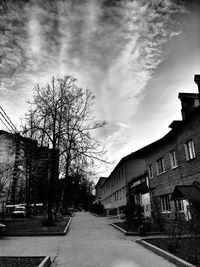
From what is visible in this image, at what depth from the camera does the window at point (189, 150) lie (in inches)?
602

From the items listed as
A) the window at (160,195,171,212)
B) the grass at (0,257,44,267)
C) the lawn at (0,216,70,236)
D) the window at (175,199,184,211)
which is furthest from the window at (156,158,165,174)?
the grass at (0,257,44,267)

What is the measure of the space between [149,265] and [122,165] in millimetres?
29007

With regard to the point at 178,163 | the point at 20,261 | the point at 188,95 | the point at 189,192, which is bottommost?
the point at 20,261

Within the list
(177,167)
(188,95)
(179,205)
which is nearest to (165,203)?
(179,205)

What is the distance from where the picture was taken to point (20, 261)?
24.1 ft

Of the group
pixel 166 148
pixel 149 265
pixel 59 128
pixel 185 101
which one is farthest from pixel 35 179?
pixel 149 265

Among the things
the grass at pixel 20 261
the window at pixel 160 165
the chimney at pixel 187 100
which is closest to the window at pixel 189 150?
the chimney at pixel 187 100

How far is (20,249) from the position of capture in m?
10.2

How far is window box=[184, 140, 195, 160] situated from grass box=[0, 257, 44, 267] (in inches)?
429

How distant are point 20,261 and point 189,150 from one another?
11852 mm

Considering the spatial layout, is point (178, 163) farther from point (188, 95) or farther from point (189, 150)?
A: point (188, 95)

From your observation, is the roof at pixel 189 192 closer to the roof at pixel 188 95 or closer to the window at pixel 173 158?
the window at pixel 173 158

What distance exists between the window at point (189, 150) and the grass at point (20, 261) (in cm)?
1090

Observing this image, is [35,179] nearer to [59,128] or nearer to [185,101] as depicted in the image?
[59,128]
